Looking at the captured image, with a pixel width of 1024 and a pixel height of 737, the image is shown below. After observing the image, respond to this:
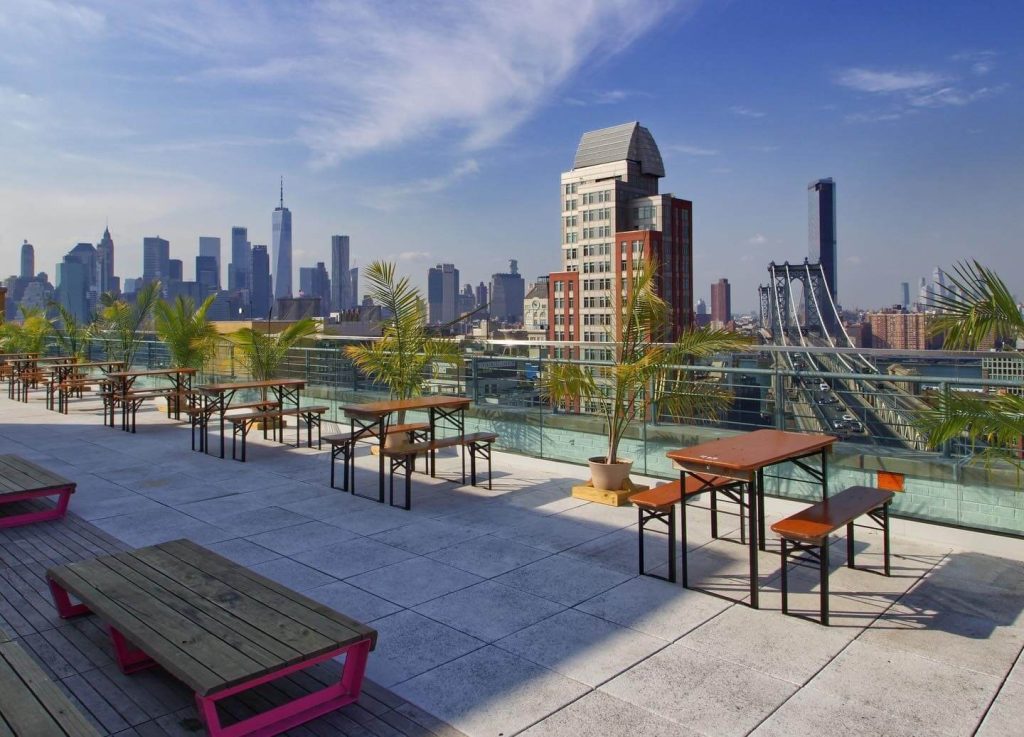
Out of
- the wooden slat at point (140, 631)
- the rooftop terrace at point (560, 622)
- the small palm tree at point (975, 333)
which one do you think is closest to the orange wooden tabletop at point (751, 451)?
the small palm tree at point (975, 333)

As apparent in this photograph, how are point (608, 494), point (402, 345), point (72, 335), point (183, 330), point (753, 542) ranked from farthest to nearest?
1. point (72, 335)
2. point (183, 330)
3. point (402, 345)
4. point (608, 494)
5. point (753, 542)

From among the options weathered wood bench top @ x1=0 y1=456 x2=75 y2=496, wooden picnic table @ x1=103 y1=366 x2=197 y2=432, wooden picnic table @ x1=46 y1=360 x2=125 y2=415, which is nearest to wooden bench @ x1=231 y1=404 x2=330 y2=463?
wooden picnic table @ x1=103 y1=366 x2=197 y2=432

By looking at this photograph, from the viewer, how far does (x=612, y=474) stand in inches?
282

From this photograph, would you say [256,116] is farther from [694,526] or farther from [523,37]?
[694,526]

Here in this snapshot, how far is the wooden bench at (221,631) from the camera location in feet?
9.49

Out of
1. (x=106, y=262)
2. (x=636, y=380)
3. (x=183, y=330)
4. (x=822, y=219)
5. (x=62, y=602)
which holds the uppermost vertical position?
(x=822, y=219)

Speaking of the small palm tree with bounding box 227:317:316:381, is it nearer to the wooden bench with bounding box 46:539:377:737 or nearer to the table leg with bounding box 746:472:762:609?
the wooden bench with bounding box 46:539:377:737

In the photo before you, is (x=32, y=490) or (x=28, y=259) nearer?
(x=32, y=490)

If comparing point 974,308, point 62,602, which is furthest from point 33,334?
point 974,308

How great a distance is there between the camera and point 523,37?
52.2 ft

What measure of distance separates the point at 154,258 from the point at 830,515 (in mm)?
166043

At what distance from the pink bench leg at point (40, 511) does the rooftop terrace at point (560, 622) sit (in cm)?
12

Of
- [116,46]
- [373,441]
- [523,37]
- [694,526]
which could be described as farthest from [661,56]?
[694,526]

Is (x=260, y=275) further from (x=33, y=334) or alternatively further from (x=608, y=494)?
(x=608, y=494)
